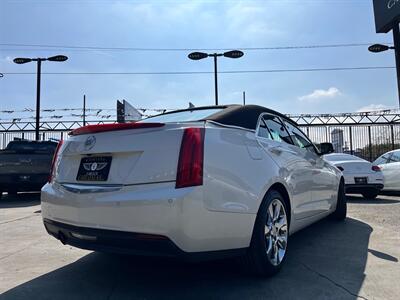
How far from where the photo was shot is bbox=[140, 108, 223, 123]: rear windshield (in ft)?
12.8

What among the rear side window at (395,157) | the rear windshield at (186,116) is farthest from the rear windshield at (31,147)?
the rear side window at (395,157)

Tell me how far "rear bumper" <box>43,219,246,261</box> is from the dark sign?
13890mm

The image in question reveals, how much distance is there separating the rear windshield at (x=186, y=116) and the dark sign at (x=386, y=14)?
12.7 m

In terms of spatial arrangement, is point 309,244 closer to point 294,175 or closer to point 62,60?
point 294,175

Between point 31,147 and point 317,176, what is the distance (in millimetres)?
8553

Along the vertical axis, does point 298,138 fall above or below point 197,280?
above

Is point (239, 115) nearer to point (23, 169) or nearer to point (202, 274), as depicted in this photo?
point (202, 274)

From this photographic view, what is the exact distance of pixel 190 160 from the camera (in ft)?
9.93

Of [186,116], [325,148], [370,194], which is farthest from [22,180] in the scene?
[370,194]

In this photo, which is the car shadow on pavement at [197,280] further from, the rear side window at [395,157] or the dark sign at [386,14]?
the dark sign at [386,14]

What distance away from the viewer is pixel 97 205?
316cm

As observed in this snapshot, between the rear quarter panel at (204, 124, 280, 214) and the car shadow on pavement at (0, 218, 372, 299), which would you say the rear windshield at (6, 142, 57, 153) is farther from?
the rear quarter panel at (204, 124, 280, 214)

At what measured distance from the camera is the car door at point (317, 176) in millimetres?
5012

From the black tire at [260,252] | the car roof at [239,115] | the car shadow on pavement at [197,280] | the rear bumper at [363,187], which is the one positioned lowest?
the car shadow on pavement at [197,280]
